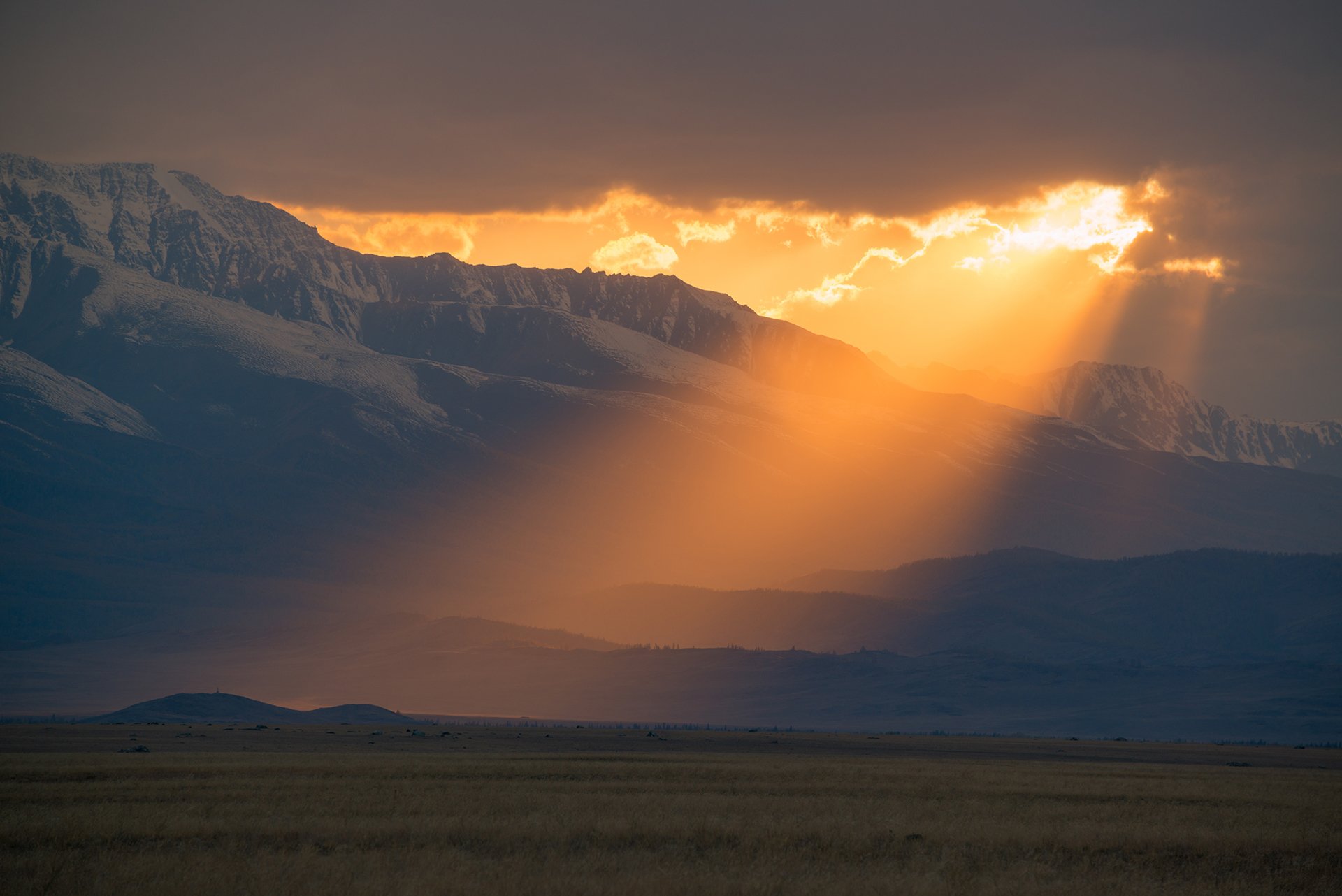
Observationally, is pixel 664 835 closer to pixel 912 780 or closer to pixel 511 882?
pixel 511 882

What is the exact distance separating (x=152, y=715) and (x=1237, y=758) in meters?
126

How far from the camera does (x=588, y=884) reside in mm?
37531

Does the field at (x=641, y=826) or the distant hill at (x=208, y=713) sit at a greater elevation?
the distant hill at (x=208, y=713)

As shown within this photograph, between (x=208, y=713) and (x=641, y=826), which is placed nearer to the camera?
(x=641, y=826)

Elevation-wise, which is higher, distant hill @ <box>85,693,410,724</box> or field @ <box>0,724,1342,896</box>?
distant hill @ <box>85,693,410,724</box>

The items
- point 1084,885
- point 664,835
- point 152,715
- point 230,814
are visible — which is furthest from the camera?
point 152,715

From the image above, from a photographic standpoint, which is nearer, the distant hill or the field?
the field

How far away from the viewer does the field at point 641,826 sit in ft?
128

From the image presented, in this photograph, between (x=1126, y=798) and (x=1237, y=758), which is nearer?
(x=1126, y=798)

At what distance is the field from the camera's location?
39.1 m

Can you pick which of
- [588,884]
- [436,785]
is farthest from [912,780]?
[588,884]

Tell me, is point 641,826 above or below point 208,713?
below

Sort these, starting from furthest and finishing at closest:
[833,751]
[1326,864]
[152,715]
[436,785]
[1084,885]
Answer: [152,715], [833,751], [436,785], [1326,864], [1084,885]

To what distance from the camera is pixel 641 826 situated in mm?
49031
